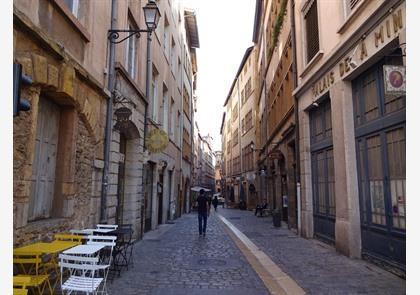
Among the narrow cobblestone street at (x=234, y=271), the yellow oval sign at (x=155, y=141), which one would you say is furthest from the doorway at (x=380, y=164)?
the yellow oval sign at (x=155, y=141)

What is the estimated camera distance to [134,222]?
10.9m

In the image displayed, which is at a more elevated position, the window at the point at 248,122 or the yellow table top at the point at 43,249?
the window at the point at 248,122

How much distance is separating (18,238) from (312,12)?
35.7 feet

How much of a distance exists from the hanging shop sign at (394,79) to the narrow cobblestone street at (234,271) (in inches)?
125

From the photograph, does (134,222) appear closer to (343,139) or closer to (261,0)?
(343,139)

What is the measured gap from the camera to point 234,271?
267 inches

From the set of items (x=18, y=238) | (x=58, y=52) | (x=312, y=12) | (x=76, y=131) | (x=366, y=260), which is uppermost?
(x=312, y=12)

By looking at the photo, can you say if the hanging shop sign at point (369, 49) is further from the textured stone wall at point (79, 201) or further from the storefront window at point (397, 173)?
the textured stone wall at point (79, 201)

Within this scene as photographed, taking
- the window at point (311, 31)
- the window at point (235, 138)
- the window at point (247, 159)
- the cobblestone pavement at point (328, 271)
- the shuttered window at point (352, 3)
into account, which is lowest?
the cobblestone pavement at point (328, 271)

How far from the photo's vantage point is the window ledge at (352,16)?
7.31 m

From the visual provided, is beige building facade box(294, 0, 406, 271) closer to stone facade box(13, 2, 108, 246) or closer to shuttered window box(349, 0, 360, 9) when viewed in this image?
shuttered window box(349, 0, 360, 9)

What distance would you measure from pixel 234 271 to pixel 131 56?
310 inches

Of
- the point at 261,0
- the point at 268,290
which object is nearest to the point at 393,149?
the point at 268,290

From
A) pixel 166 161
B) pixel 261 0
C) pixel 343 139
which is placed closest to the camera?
pixel 343 139
